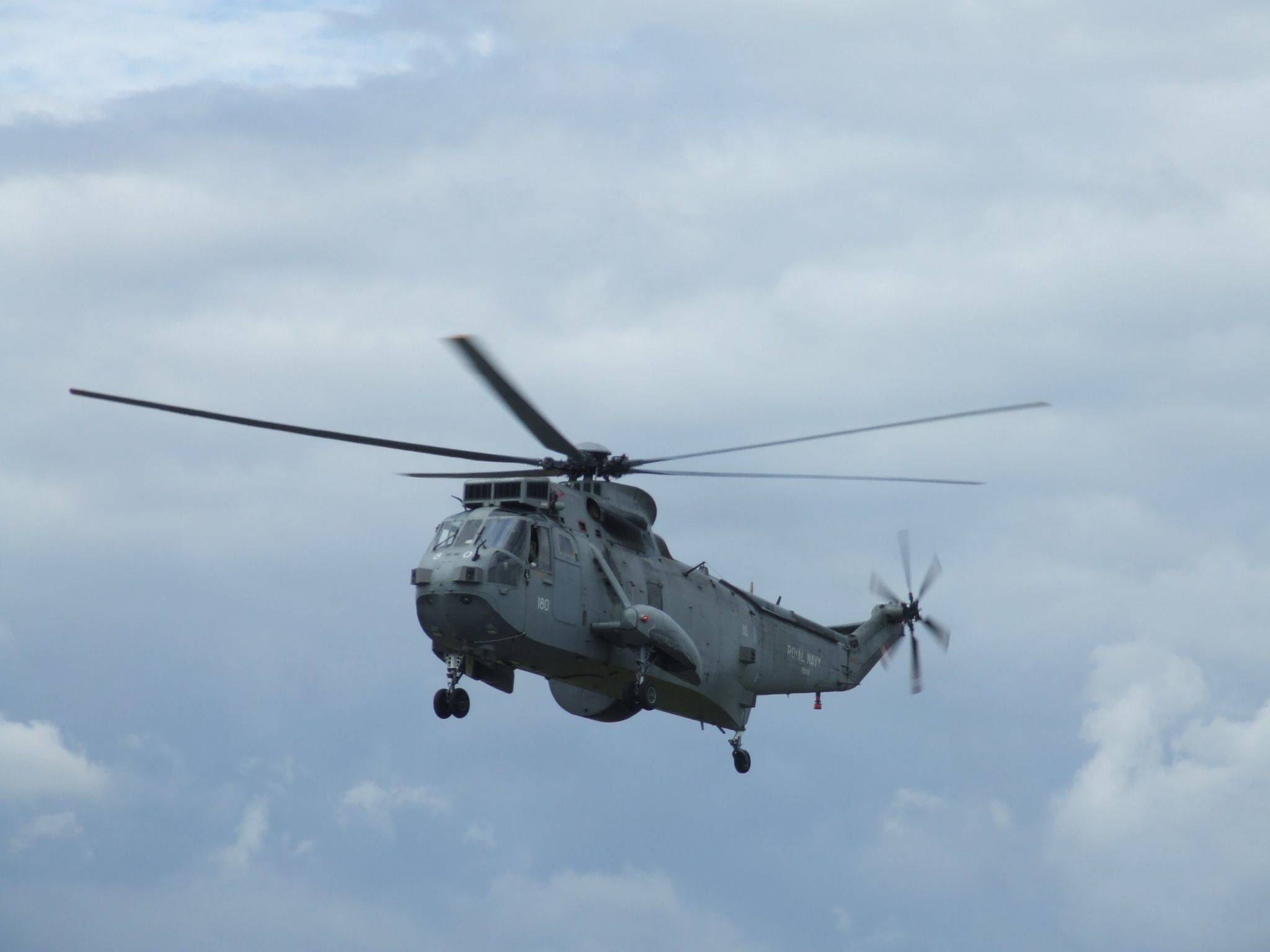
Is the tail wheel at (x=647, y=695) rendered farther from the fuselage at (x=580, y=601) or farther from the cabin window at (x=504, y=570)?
the cabin window at (x=504, y=570)

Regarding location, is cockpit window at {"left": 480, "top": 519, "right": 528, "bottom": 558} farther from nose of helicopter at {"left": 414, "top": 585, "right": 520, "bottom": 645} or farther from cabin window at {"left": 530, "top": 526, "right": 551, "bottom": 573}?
nose of helicopter at {"left": 414, "top": 585, "right": 520, "bottom": 645}

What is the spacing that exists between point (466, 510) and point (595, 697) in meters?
5.90

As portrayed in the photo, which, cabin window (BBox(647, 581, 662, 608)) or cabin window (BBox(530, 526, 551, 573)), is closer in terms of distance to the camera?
cabin window (BBox(530, 526, 551, 573))

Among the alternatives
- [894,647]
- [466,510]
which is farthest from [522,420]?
[894,647]

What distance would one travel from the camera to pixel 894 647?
47.9 metres

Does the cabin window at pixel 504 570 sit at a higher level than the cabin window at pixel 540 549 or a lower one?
lower

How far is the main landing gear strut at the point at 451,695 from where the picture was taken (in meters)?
33.3

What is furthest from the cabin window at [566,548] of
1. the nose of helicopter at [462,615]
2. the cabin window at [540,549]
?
the nose of helicopter at [462,615]

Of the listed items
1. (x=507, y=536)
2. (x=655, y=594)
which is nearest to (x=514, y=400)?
(x=507, y=536)

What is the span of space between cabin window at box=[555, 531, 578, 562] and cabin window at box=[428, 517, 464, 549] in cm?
210

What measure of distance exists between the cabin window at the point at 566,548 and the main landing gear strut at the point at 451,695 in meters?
3.03

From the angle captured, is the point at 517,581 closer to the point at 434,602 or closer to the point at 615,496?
the point at 434,602

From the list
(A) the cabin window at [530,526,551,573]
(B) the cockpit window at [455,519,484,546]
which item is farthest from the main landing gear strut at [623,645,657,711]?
(B) the cockpit window at [455,519,484,546]

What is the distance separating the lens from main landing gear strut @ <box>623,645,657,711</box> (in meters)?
35.8
